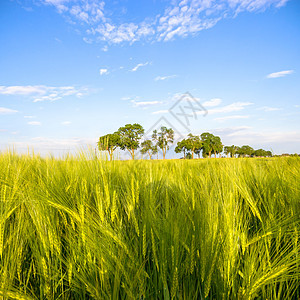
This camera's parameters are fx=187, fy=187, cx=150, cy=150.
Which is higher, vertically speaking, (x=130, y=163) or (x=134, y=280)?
(x=130, y=163)

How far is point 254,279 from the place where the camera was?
0.61 meters

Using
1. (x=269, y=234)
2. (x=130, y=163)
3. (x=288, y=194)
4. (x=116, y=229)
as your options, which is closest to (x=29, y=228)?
(x=116, y=229)

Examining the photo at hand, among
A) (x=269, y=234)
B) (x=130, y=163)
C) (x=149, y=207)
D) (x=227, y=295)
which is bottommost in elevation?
(x=227, y=295)

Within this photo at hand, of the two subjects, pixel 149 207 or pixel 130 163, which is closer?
pixel 149 207

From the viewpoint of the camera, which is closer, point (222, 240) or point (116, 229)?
point (222, 240)

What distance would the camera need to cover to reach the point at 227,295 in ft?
1.94

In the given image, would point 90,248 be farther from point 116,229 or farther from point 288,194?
point 288,194

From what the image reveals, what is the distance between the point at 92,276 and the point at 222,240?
0.45m

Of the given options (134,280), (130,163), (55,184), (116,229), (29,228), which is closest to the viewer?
(134,280)

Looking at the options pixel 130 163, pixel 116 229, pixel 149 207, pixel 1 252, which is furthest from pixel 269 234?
pixel 130 163

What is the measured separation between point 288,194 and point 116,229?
1.07 meters

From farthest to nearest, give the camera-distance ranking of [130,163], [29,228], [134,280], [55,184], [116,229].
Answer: [130,163]
[55,184]
[29,228]
[116,229]
[134,280]

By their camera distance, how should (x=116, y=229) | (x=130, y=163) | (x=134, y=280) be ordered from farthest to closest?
(x=130, y=163), (x=116, y=229), (x=134, y=280)

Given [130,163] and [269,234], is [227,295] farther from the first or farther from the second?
[130,163]
